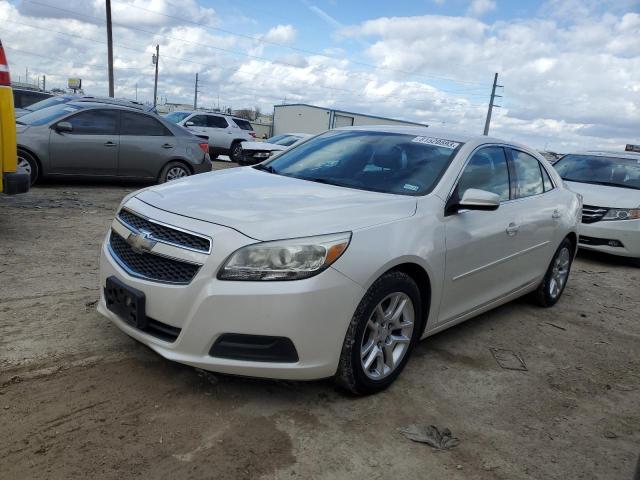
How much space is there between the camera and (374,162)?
393cm

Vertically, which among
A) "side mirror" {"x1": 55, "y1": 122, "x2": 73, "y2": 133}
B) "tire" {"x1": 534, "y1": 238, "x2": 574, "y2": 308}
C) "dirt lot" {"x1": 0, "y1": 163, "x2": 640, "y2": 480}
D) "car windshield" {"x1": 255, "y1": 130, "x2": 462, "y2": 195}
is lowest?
"dirt lot" {"x1": 0, "y1": 163, "x2": 640, "y2": 480}

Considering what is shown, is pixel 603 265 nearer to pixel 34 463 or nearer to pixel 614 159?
pixel 614 159

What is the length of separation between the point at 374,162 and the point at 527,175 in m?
1.60

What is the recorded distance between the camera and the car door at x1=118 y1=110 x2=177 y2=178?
943 centimetres

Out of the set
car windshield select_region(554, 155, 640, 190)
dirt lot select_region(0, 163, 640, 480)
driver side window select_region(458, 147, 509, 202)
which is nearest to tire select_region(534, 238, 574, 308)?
dirt lot select_region(0, 163, 640, 480)

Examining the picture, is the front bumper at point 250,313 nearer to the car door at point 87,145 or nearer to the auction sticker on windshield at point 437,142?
the auction sticker on windshield at point 437,142

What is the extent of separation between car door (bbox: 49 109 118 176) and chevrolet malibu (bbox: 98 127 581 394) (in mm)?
5870

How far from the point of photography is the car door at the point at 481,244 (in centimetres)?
356

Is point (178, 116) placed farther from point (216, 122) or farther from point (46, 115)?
point (46, 115)

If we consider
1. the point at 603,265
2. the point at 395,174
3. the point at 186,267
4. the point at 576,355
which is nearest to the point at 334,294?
the point at 186,267

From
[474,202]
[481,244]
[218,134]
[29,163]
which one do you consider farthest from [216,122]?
[474,202]

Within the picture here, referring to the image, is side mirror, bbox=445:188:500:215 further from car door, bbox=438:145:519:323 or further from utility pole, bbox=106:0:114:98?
utility pole, bbox=106:0:114:98

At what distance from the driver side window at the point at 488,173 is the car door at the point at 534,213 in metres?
0.18

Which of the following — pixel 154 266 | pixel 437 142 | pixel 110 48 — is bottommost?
pixel 154 266
